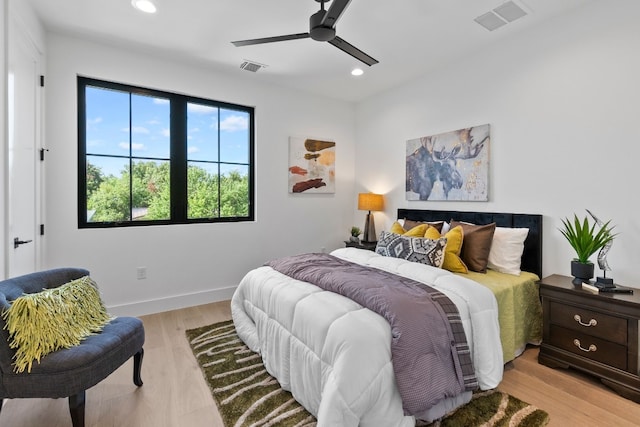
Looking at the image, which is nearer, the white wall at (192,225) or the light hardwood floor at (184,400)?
the light hardwood floor at (184,400)

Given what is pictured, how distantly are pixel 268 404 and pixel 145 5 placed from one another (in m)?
2.98

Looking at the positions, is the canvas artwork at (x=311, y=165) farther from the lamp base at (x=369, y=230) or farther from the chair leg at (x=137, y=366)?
the chair leg at (x=137, y=366)

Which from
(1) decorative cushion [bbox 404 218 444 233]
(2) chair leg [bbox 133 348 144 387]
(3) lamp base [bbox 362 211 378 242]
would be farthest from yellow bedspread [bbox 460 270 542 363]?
(2) chair leg [bbox 133 348 144 387]

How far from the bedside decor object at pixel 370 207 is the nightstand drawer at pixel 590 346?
2288 mm

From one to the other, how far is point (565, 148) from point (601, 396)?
1.82 m

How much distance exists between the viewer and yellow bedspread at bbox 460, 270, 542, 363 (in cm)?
229

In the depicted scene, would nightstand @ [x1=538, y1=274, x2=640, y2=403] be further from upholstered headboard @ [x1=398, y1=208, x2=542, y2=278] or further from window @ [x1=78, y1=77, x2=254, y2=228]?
window @ [x1=78, y1=77, x2=254, y2=228]

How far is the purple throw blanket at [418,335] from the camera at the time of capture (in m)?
1.48

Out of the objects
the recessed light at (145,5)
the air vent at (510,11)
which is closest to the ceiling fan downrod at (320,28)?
the recessed light at (145,5)

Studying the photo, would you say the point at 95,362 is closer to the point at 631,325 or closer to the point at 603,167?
the point at 631,325

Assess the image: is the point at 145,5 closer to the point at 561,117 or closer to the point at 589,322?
the point at 561,117

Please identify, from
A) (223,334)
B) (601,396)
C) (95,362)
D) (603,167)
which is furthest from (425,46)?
(95,362)

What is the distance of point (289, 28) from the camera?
8.86ft

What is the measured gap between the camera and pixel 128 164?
3219 millimetres
